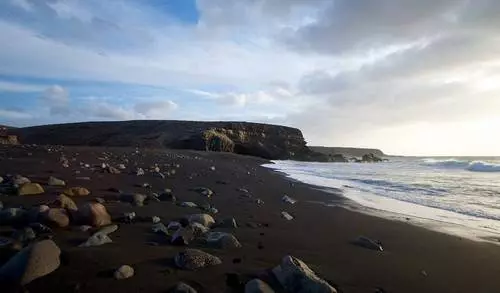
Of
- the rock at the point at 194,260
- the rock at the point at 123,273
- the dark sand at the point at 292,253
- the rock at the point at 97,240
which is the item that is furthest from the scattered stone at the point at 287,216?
the rock at the point at 123,273

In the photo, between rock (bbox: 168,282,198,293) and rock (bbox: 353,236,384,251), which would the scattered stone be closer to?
rock (bbox: 353,236,384,251)

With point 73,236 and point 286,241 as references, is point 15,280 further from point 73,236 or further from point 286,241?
point 286,241

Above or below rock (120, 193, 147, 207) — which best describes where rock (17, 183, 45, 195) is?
above

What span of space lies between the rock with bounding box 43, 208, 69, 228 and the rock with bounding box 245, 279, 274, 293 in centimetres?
218

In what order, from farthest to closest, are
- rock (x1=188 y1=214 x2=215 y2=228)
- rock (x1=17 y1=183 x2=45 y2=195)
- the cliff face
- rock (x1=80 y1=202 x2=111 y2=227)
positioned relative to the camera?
the cliff face → rock (x1=17 y1=183 x2=45 y2=195) → rock (x1=188 y1=214 x2=215 y2=228) → rock (x1=80 y1=202 x2=111 y2=227)

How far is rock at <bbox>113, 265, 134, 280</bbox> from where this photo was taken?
2855 mm

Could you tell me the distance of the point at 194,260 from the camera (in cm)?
325

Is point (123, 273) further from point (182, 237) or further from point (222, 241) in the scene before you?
point (222, 241)

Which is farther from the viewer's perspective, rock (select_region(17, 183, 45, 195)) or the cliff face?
the cliff face

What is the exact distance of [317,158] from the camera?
181ft

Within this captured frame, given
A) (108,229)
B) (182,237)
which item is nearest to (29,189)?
(108,229)

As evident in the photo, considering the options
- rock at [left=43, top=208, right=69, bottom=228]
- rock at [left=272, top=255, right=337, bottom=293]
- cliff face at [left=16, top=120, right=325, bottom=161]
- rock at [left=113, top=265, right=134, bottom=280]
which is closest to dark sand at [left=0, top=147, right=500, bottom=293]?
rock at [left=113, top=265, right=134, bottom=280]

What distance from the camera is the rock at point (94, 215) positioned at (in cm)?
419

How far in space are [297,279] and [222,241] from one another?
3.88 ft
